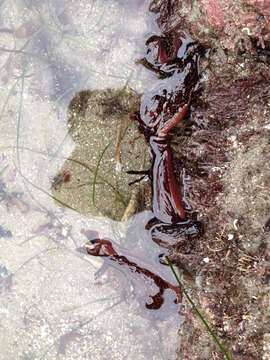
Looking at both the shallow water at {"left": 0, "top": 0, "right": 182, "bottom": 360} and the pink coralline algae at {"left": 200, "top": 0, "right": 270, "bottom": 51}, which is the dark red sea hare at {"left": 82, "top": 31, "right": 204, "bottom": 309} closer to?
the shallow water at {"left": 0, "top": 0, "right": 182, "bottom": 360}

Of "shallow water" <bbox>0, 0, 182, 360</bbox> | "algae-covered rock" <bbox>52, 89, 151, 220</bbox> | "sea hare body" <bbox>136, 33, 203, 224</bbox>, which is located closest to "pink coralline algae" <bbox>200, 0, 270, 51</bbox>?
"sea hare body" <bbox>136, 33, 203, 224</bbox>

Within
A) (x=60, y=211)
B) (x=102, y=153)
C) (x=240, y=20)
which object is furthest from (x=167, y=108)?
(x=60, y=211)

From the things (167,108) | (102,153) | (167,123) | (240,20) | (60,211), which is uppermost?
(240,20)

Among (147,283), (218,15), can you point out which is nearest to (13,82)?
(218,15)

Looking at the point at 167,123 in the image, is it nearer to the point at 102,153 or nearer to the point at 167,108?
the point at 167,108

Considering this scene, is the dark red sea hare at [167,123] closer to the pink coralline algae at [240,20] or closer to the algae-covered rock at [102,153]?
the algae-covered rock at [102,153]

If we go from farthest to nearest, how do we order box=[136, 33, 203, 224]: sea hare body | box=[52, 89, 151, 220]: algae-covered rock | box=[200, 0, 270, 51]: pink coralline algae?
box=[52, 89, 151, 220]: algae-covered rock
box=[136, 33, 203, 224]: sea hare body
box=[200, 0, 270, 51]: pink coralline algae

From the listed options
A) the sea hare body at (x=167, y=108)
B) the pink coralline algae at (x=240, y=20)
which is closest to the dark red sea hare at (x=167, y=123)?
the sea hare body at (x=167, y=108)
